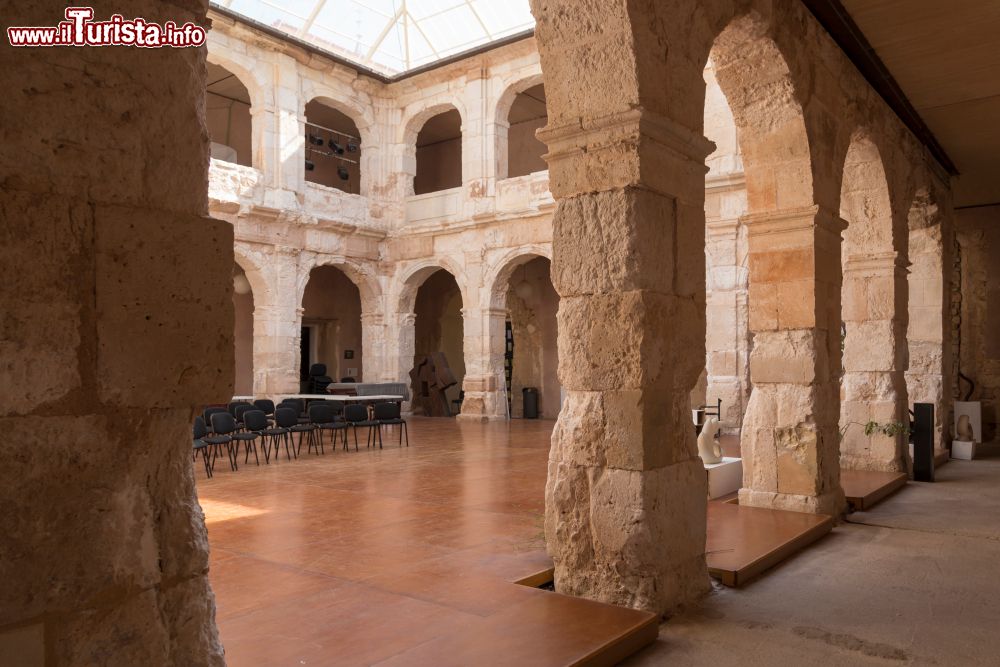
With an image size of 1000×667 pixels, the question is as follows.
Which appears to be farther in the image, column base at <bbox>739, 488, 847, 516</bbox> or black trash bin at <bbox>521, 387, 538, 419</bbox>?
black trash bin at <bbox>521, 387, 538, 419</bbox>

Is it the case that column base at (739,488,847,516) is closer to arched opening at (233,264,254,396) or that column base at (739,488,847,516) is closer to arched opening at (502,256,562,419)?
arched opening at (502,256,562,419)

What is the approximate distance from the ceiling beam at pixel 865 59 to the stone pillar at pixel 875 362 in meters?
1.49

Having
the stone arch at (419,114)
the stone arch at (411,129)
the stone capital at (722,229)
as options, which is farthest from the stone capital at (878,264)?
the stone arch at (411,129)

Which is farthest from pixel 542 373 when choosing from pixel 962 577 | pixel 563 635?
pixel 563 635

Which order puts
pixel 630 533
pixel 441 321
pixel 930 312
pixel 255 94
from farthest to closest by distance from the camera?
1. pixel 441 321
2. pixel 255 94
3. pixel 930 312
4. pixel 630 533

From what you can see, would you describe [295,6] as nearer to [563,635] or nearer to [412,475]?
[412,475]

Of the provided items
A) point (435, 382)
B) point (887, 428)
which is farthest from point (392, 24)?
point (887, 428)

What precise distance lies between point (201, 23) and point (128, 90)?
0.28 m

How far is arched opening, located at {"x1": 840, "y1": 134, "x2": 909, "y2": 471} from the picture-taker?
23.7 ft

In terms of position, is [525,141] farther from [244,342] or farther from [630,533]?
[630,533]

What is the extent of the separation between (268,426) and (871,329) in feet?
22.3

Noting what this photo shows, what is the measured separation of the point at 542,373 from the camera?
622 inches

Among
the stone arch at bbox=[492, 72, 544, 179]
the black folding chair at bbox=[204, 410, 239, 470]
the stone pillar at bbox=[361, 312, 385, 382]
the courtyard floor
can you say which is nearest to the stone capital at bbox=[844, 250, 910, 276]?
the courtyard floor

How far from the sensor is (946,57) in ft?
20.0
